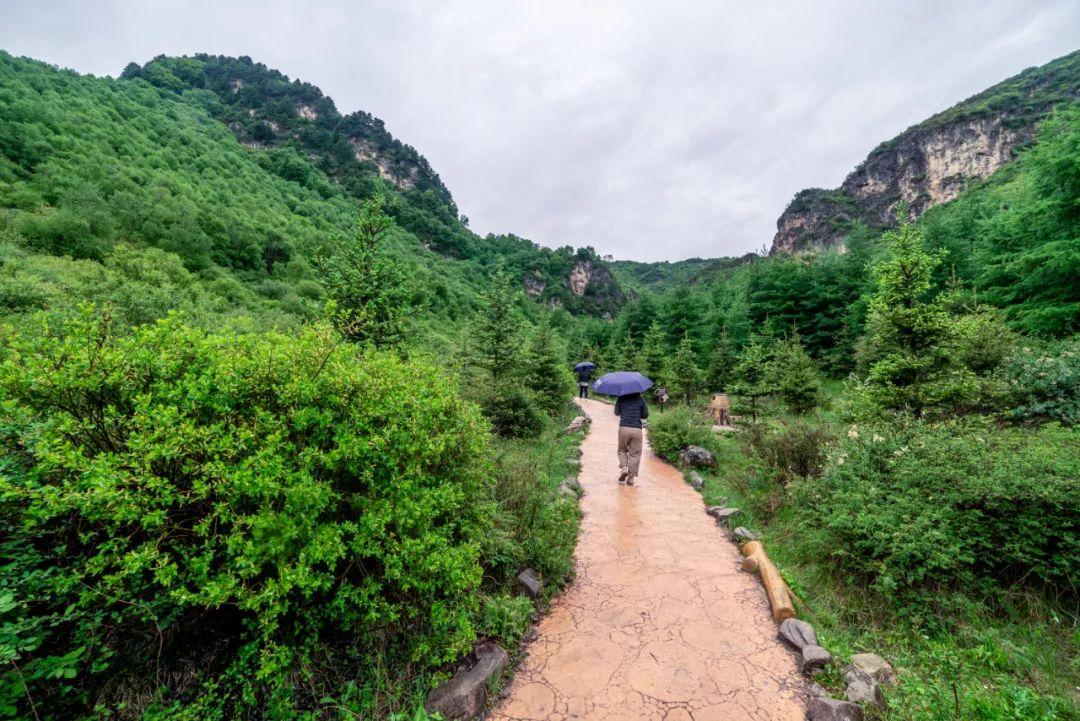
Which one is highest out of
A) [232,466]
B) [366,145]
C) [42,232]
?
[366,145]

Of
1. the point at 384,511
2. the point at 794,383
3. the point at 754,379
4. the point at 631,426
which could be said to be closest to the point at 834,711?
the point at 384,511

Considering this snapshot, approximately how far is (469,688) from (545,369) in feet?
39.3

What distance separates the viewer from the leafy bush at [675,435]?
410 inches

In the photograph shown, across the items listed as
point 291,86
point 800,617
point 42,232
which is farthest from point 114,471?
point 291,86

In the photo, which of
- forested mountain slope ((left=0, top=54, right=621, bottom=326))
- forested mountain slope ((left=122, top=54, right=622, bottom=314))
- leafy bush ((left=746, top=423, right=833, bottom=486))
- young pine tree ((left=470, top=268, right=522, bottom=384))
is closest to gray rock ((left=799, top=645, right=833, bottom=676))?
leafy bush ((left=746, top=423, right=833, bottom=486))

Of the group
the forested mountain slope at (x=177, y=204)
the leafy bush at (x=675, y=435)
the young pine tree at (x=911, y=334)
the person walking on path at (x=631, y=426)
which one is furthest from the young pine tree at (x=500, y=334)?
the young pine tree at (x=911, y=334)

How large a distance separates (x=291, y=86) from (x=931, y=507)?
139 m

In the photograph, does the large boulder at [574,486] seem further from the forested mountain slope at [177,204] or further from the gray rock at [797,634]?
the forested mountain slope at [177,204]

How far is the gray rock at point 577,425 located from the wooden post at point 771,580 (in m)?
8.86

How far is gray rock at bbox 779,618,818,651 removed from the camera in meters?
3.56

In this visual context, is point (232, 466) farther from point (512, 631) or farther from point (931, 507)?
point (931, 507)

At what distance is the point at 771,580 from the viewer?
175 inches

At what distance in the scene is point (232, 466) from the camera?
2324 millimetres

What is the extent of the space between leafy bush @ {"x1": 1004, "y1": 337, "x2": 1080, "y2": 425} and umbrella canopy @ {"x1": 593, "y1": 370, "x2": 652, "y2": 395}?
22.1 ft
